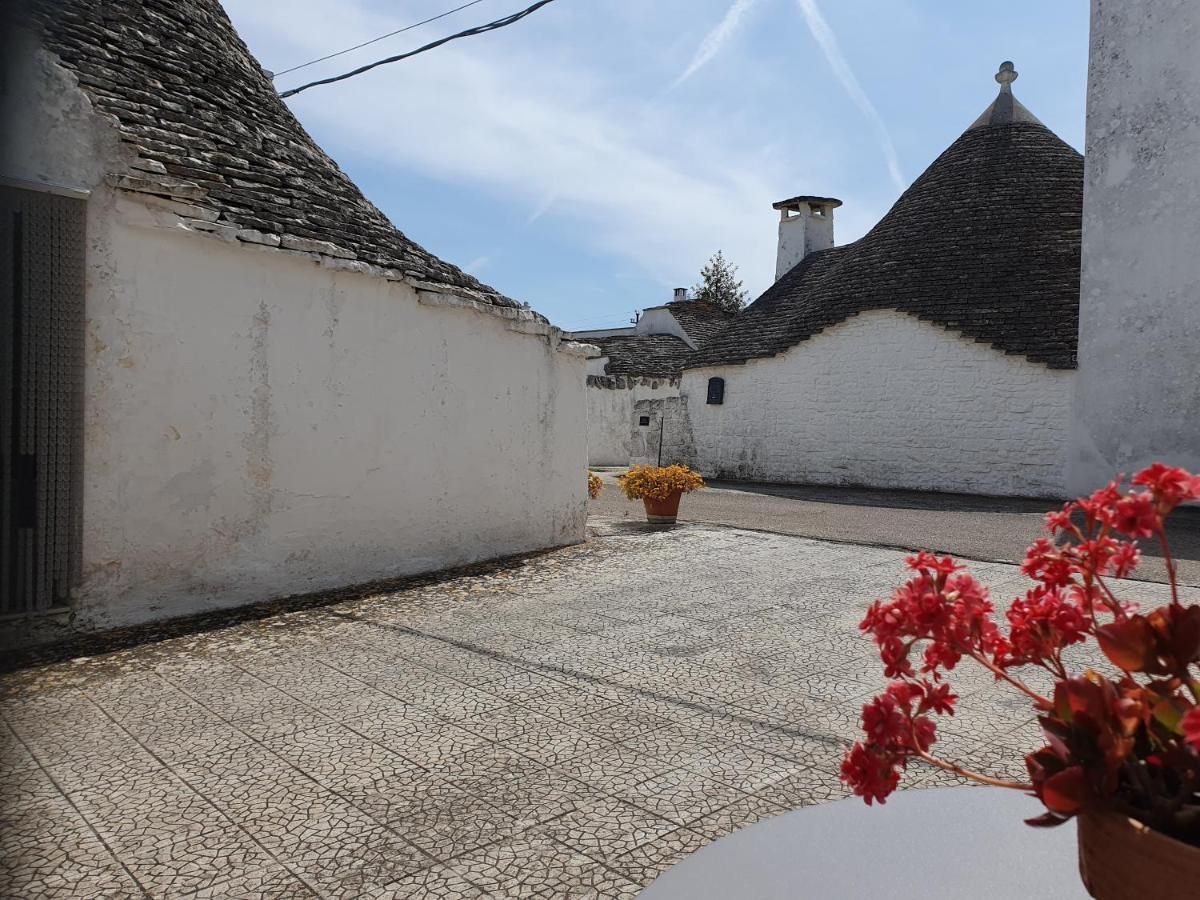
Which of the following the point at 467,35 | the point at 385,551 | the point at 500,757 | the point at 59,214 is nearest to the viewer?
the point at 500,757

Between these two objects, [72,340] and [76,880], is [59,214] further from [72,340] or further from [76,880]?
[76,880]

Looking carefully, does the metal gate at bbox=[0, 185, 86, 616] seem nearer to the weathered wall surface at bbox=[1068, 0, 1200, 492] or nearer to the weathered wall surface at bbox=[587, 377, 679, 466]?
the weathered wall surface at bbox=[1068, 0, 1200, 492]

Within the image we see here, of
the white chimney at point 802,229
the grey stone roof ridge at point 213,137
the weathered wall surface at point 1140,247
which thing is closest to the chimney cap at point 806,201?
the white chimney at point 802,229

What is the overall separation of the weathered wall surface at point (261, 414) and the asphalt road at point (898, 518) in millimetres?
4130

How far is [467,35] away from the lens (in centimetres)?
1053

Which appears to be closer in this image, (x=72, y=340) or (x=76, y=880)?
(x=76, y=880)

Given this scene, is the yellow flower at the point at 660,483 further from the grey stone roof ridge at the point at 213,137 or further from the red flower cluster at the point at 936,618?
the red flower cluster at the point at 936,618

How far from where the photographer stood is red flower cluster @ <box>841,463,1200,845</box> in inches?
43.9

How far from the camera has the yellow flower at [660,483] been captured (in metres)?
10.7

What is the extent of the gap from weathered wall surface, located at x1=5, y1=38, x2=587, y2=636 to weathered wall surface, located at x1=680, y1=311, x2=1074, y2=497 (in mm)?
11434

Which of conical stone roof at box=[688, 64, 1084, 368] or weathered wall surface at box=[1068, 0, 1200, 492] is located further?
conical stone roof at box=[688, 64, 1084, 368]

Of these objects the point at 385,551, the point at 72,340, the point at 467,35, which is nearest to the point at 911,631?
the point at 72,340

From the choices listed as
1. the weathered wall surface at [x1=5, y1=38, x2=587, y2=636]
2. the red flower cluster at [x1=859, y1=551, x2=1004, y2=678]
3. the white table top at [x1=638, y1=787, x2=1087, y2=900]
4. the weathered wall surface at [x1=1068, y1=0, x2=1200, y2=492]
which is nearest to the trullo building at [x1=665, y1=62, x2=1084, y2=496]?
the weathered wall surface at [x1=1068, y1=0, x2=1200, y2=492]

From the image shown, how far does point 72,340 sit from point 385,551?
9.51 feet
